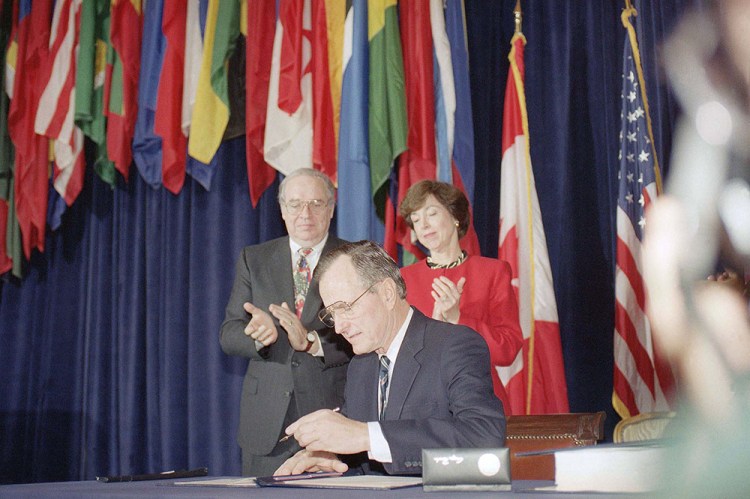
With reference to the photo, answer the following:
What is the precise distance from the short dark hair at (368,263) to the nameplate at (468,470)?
2.77ft

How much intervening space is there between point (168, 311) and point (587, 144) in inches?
99.1

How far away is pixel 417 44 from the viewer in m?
4.61

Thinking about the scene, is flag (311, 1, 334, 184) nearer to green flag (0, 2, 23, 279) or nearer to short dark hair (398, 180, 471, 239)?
short dark hair (398, 180, 471, 239)

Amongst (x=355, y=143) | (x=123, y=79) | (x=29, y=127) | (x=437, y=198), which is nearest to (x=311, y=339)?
(x=437, y=198)

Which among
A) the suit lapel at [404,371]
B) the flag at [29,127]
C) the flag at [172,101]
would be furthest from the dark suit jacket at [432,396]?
the flag at [29,127]

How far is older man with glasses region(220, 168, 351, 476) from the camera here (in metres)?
3.17

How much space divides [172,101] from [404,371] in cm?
319

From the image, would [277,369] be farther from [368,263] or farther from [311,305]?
[368,263]

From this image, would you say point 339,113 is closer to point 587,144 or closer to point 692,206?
point 587,144

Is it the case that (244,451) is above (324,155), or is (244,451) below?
below

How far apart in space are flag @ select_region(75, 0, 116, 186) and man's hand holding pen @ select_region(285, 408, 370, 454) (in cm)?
370

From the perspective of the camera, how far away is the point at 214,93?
4.88 metres

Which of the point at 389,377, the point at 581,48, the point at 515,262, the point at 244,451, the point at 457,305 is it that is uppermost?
the point at 581,48

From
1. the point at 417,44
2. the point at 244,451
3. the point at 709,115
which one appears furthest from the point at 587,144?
the point at 244,451
